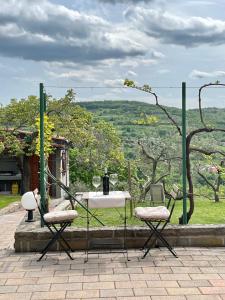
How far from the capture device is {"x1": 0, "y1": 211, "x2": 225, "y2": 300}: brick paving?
4.19 metres

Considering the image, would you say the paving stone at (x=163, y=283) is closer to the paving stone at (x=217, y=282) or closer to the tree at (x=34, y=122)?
the paving stone at (x=217, y=282)

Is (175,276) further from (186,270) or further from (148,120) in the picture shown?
(148,120)

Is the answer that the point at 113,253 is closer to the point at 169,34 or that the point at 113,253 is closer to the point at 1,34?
the point at 169,34

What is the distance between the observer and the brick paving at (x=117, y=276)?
165 inches

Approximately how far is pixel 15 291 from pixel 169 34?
15.8 ft

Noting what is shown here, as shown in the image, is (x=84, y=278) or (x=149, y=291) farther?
(x=84, y=278)

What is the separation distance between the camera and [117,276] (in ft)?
15.4

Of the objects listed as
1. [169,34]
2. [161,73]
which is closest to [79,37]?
[169,34]

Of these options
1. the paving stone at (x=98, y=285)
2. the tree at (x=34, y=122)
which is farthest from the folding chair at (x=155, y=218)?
the tree at (x=34, y=122)

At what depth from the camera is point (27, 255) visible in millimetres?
5625

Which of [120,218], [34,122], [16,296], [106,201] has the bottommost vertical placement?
[16,296]

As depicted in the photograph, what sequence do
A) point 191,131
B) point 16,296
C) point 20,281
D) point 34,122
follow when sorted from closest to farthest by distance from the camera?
point 16,296, point 20,281, point 191,131, point 34,122

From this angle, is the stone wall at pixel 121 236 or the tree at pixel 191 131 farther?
the tree at pixel 191 131

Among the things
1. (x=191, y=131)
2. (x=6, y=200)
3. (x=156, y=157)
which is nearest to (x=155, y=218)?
(x=191, y=131)
